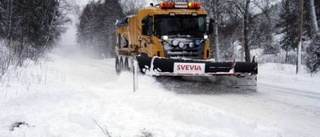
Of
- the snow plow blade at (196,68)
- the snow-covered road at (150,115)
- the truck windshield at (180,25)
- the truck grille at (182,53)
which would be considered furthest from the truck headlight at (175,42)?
the snow-covered road at (150,115)

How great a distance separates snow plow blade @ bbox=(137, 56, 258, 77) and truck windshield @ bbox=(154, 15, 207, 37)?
2059mm

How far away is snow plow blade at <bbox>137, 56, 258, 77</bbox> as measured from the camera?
11000mm

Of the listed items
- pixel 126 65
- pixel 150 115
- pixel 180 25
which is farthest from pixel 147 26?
pixel 150 115

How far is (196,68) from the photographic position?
11000mm

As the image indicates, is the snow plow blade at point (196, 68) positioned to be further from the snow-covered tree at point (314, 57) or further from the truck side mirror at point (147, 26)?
the snow-covered tree at point (314, 57)

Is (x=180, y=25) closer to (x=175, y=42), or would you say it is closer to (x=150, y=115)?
(x=175, y=42)

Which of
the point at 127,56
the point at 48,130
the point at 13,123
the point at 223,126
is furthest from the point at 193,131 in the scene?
the point at 127,56

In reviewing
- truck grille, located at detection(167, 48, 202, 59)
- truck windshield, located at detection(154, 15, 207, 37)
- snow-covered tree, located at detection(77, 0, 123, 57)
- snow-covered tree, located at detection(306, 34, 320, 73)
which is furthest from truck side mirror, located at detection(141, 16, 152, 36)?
snow-covered tree, located at detection(77, 0, 123, 57)

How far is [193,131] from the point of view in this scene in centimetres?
550

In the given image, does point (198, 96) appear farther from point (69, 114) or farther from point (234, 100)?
point (69, 114)

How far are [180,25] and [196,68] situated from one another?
103 inches

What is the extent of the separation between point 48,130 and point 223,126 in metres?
2.65

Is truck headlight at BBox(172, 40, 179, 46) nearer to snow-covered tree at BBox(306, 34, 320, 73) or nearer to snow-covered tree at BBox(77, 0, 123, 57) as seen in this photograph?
snow-covered tree at BBox(306, 34, 320, 73)

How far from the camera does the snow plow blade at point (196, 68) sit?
11000 millimetres
